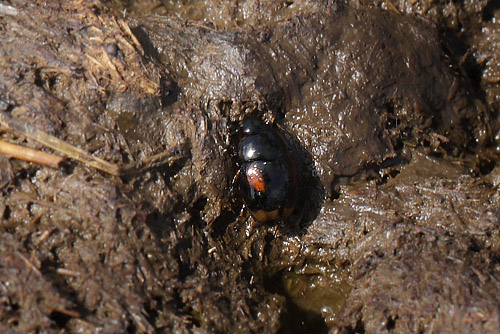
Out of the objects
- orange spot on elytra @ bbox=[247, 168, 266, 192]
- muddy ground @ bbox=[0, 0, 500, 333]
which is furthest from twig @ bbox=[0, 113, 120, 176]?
orange spot on elytra @ bbox=[247, 168, 266, 192]

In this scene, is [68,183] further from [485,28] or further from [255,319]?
[485,28]

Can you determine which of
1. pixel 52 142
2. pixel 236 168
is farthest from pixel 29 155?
pixel 236 168

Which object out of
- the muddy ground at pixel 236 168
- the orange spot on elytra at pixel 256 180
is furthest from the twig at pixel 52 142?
the orange spot on elytra at pixel 256 180

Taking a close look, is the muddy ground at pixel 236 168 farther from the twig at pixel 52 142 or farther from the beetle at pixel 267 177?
the beetle at pixel 267 177

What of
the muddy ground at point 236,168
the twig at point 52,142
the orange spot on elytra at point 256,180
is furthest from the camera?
the orange spot on elytra at point 256,180

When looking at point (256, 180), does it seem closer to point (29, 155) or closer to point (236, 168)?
point (236, 168)

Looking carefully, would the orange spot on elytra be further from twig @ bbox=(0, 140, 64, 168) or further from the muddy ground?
twig @ bbox=(0, 140, 64, 168)

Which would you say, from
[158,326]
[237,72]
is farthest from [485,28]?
[158,326]

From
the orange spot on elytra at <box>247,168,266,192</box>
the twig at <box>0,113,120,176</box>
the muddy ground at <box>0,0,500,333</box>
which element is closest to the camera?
the muddy ground at <box>0,0,500,333</box>

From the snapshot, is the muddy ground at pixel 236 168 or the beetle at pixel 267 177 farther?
the beetle at pixel 267 177
